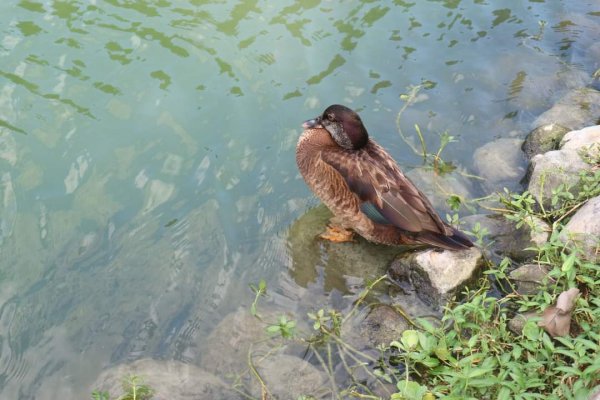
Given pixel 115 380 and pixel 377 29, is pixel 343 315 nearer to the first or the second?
pixel 115 380

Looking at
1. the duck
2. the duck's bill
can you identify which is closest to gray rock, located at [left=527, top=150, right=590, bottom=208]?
the duck

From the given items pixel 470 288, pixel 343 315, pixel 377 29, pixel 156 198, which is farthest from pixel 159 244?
pixel 377 29


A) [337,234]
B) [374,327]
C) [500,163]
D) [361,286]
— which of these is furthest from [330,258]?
[500,163]

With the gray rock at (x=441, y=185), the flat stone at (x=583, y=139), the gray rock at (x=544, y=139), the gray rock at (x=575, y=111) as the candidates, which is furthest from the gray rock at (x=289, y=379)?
the gray rock at (x=575, y=111)

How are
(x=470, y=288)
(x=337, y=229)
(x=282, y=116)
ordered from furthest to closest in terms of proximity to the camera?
(x=282, y=116)
(x=337, y=229)
(x=470, y=288)

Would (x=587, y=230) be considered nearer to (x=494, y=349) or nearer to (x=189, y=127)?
(x=494, y=349)

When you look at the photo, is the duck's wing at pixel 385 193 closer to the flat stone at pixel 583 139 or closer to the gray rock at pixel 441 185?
the gray rock at pixel 441 185

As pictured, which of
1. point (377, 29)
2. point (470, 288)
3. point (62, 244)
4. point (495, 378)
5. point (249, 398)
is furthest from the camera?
point (377, 29)

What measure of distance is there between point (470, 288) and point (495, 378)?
120 cm

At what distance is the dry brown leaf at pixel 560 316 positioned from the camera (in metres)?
3.18

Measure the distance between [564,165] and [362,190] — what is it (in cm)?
164

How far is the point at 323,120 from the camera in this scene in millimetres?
5047

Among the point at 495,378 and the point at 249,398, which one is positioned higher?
the point at 495,378

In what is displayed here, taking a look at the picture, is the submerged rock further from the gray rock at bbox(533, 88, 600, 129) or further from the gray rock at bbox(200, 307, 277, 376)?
the gray rock at bbox(533, 88, 600, 129)
